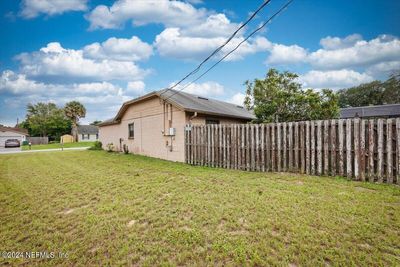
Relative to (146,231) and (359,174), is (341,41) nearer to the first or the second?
(359,174)

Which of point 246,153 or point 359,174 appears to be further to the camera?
point 246,153

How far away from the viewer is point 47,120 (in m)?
56.3

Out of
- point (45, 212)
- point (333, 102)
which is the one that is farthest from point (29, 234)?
point (333, 102)

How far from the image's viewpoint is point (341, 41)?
39.1 feet

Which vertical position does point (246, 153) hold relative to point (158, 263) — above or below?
above

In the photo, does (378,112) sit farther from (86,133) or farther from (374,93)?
(86,133)

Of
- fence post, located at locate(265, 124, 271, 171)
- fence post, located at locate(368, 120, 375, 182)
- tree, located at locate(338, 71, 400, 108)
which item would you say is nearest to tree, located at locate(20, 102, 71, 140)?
fence post, located at locate(265, 124, 271, 171)

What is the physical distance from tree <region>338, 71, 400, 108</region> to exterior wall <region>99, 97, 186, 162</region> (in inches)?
1833

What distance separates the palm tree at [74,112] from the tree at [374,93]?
63.1 metres

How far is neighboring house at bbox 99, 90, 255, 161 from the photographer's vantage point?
1072cm

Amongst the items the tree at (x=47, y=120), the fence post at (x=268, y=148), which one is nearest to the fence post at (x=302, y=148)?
the fence post at (x=268, y=148)

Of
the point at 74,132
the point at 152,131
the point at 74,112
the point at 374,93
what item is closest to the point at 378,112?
the point at 374,93

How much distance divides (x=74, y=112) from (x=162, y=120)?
1976 inches

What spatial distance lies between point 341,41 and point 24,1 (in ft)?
54.7
